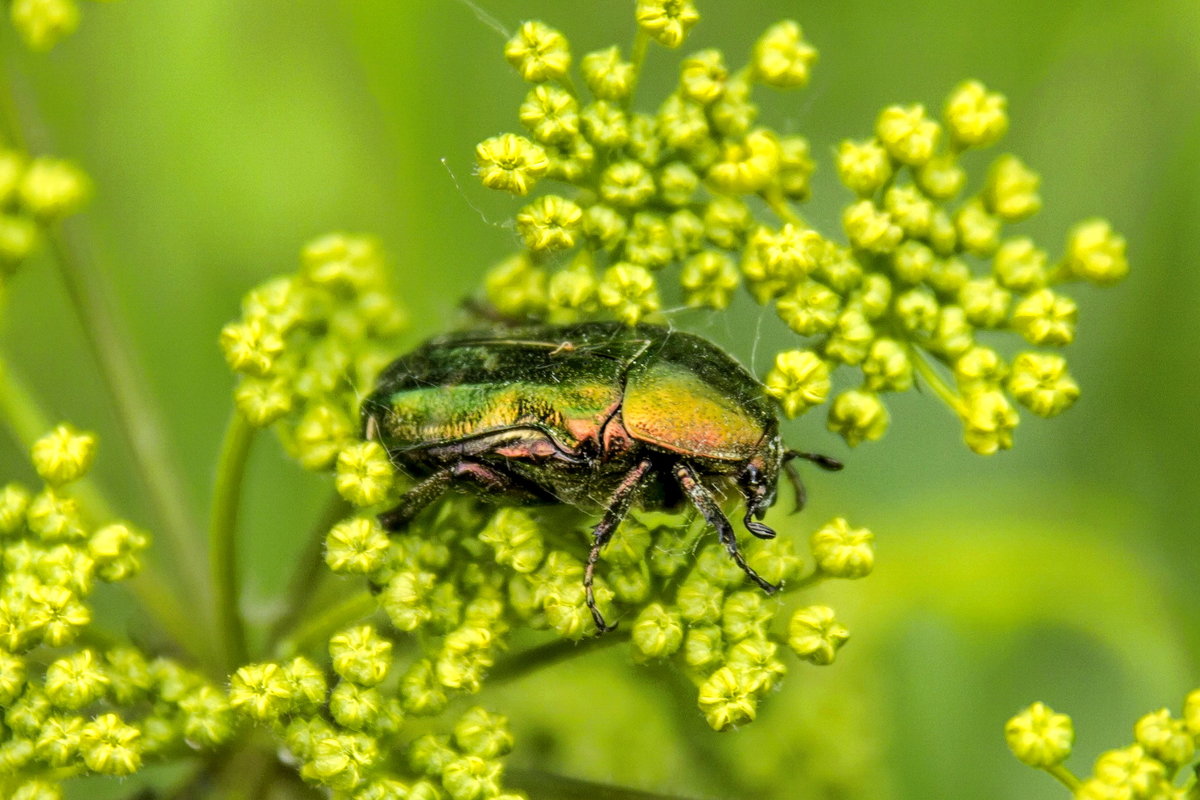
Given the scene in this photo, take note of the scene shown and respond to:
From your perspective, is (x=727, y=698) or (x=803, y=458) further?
(x=803, y=458)

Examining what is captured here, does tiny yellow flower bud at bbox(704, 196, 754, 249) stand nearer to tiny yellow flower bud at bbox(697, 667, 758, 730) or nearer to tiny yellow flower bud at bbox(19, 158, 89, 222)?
tiny yellow flower bud at bbox(697, 667, 758, 730)

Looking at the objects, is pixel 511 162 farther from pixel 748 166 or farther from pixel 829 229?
pixel 829 229

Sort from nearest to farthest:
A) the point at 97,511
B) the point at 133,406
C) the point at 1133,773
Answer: the point at 1133,773 → the point at 97,511 → the point at 133,406

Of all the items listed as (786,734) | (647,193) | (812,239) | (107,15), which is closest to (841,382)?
(812,239)

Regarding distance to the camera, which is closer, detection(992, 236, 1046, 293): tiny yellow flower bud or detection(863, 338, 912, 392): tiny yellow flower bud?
detection(863, 338, 912, 392): tiny yellow flower bud

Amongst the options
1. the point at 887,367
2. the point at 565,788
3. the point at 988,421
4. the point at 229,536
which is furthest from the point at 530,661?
the point at 988,421

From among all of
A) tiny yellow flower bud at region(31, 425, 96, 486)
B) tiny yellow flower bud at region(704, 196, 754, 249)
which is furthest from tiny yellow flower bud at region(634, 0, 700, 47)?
tiny yellow flower bud at region(31, 425, 96, 486)
